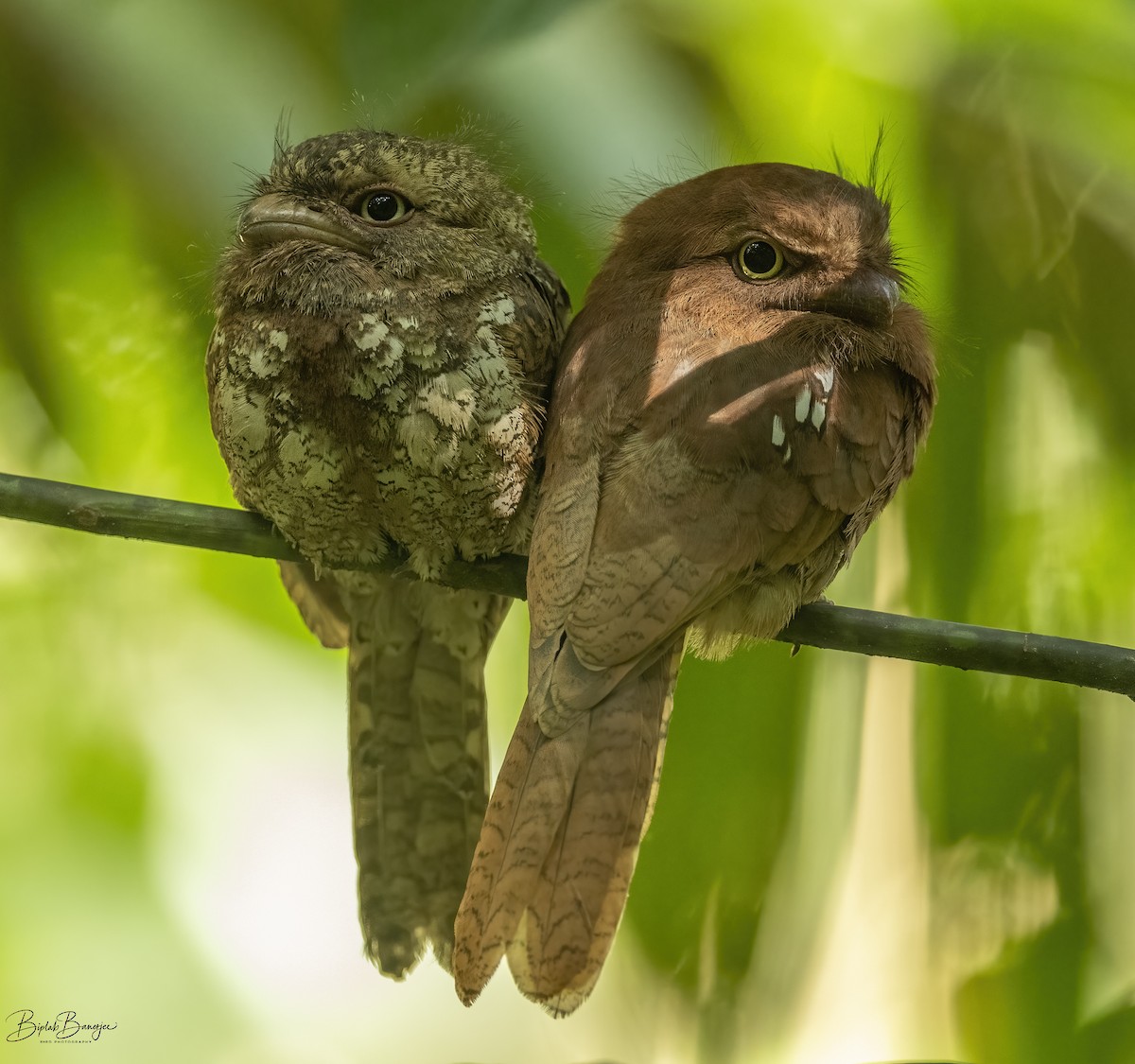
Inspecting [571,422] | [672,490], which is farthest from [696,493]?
[571,422]

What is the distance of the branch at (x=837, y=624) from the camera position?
230 centimetres

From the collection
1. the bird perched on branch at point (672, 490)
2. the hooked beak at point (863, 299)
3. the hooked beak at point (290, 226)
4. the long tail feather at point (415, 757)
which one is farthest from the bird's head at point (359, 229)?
the long tail feather at point (415, 757)

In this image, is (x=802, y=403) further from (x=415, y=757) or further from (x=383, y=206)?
(x=415, y=757)

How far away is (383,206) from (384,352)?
1.31 feet

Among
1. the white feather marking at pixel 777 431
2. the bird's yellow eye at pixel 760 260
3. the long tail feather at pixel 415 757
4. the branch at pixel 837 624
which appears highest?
the bird's yellow eye at pixel 760 260

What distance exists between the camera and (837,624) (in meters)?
2.50

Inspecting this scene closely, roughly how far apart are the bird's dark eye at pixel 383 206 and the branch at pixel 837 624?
744mm

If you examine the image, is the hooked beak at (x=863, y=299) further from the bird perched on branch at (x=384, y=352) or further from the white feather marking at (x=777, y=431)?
the bird perched on branch at (x=384, y=352)

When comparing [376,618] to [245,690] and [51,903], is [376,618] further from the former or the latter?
[51,903]

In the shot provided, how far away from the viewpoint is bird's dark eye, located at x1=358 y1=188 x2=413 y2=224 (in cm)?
289

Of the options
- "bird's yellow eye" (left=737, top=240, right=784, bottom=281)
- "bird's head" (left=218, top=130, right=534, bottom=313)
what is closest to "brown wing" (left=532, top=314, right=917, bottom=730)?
"bird's yellow eye" (left=737, top=240, right=784, bottom=281)

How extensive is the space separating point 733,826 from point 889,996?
0.57 m

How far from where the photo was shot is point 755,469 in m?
2.46

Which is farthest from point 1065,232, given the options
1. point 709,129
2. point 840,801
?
point 840,801
